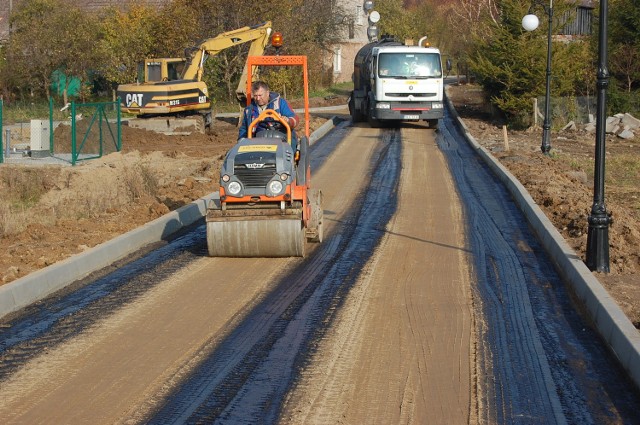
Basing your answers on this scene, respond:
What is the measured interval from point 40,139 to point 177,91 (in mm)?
5755

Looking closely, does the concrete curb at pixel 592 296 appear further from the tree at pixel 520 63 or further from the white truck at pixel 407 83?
the tree at pixel 520 63

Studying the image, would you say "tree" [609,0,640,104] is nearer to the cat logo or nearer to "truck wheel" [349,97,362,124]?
"truck wheel" [349,97,362,124]

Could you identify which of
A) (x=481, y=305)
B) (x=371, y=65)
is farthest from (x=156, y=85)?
(x=481, y=305)

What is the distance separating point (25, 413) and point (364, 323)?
3.39 m

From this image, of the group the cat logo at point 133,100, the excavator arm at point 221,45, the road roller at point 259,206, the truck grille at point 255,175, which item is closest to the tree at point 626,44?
the excavator arm at point 221,45

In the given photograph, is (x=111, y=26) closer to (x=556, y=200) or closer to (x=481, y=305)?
(x=556, y=200)

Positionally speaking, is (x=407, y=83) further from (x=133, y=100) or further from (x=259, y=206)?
(x=259, y=206)

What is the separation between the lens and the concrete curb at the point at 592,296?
7.62 meters

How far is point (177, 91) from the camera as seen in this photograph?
3031cm

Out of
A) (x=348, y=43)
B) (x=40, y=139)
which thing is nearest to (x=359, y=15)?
(x=348, y=43)

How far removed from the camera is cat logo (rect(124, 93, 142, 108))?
30.0 meters

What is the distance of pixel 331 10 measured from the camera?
187 feet

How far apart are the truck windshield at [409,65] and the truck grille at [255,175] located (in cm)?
1996

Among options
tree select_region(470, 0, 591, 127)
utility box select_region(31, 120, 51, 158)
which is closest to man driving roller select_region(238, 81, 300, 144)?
utility box select_region(31, 120, 51, 158)
